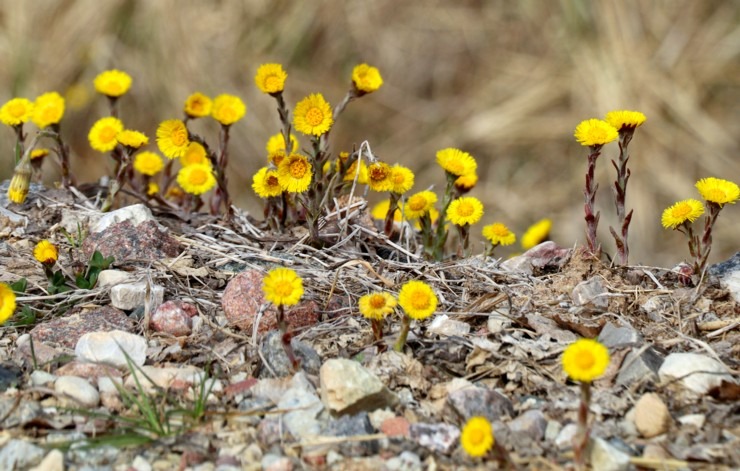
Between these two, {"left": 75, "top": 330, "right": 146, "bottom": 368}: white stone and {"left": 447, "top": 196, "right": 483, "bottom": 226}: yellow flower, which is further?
{"left": 447, "top": 196, "right": 483, "bottom": 226}: yellow flower

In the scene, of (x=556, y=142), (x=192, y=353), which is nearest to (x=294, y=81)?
(x=556, y=142)

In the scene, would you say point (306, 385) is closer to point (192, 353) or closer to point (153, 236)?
point (192, 353)

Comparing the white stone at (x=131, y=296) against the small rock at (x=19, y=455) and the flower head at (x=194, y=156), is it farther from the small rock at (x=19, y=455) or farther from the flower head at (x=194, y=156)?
the flower head at (x=194, y=156)

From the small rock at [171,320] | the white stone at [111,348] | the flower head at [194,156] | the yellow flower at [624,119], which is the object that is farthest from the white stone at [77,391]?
the yellow flower at [624,119]

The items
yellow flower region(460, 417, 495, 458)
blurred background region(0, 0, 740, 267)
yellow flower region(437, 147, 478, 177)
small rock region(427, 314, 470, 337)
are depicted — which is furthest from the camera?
blurred background region(0, 0, 740, 267)

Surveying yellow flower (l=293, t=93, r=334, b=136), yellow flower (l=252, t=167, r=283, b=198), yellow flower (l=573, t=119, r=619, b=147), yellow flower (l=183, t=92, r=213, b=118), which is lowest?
yellow flower (l=252, t=167, r=283, b=198)

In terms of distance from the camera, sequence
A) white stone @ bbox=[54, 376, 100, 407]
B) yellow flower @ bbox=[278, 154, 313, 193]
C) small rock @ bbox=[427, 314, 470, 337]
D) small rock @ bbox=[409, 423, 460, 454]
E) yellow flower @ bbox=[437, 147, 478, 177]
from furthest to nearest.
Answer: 1. yellow flower @ bbox=[437, 147, 478, 177]
2. yellow flower @ bbox=[278, 154, 313, 193]
3. small rock @ bbox=[427, 314, 470, 337]
4. white stone @ bbox=[54, 376, 100, 407]
5. small rock @ bbox=[409, 423, 460, 454]

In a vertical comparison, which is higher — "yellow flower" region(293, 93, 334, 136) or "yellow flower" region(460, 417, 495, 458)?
"yellow flower" region(293, 93, 334, 136)

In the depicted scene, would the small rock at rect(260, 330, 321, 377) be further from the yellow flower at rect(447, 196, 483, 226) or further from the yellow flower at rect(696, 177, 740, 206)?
the yellow flower at rect(696, 177, 740, 206)

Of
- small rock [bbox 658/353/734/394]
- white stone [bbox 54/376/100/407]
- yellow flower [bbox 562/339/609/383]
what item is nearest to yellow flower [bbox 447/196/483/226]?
small rock [bbox 658/353/734/394]
